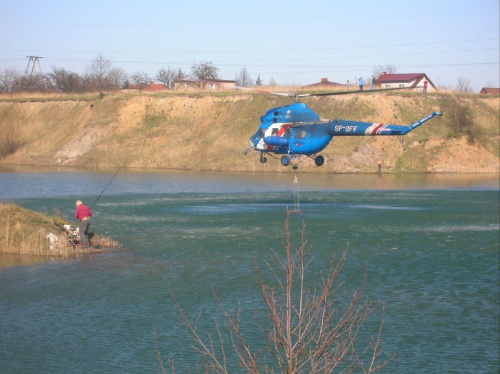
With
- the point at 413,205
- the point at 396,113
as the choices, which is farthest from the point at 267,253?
the point at 396,113

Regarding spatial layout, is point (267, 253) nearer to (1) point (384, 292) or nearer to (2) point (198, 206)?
(1) point (384, 292)

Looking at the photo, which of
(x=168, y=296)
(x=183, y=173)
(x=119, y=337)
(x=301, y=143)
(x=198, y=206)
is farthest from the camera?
(x=183, y=173)

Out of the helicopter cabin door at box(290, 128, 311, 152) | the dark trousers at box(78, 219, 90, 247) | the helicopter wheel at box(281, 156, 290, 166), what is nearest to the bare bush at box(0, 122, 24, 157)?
the dark trousers at box(78, 219, 90, 247)

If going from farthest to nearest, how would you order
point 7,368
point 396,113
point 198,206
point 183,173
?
1. point 396,113
2. point 183,173
3. point 198,206
4. point 7,368

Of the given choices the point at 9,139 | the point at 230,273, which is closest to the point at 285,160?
the point at 230,273

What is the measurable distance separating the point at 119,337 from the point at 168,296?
5312 mm

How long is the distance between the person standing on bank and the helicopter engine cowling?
11.1 meters

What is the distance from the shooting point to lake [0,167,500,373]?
23812 millimetres

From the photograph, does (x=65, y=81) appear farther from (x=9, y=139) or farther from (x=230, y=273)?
(x=230, y=273)

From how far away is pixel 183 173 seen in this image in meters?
85.2

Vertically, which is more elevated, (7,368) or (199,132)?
(199,132)

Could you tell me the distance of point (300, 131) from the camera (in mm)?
40156

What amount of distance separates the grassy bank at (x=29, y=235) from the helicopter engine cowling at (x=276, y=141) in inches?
432

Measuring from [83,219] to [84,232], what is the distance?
54.5 inches
